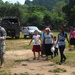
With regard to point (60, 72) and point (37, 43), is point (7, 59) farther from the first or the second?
point (60, 72)

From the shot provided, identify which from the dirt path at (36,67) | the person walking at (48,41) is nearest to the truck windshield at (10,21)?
the person walking at (48,41)

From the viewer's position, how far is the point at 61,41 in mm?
14102

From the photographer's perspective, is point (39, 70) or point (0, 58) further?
point (0, 58)

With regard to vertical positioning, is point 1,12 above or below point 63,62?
above

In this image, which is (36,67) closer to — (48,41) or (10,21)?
(48,41)

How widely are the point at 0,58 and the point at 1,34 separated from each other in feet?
3.38

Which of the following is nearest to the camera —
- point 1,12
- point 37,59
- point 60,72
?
point 60,72

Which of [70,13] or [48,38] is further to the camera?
[70,13]

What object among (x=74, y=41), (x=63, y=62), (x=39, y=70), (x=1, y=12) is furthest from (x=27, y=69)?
(x=1, y=12)

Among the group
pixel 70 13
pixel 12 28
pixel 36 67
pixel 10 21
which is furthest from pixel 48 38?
pixel 70 13

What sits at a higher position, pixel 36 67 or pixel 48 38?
pixel 48 38

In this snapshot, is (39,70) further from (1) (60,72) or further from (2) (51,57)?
(2) (51,57)

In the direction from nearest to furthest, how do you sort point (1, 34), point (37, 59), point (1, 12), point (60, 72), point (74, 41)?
point (60, 72) → point (1, 34) → point (37, 59) → point (74, 41) → point (1, 12)

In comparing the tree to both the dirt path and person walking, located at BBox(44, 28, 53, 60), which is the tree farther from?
the dirt path
